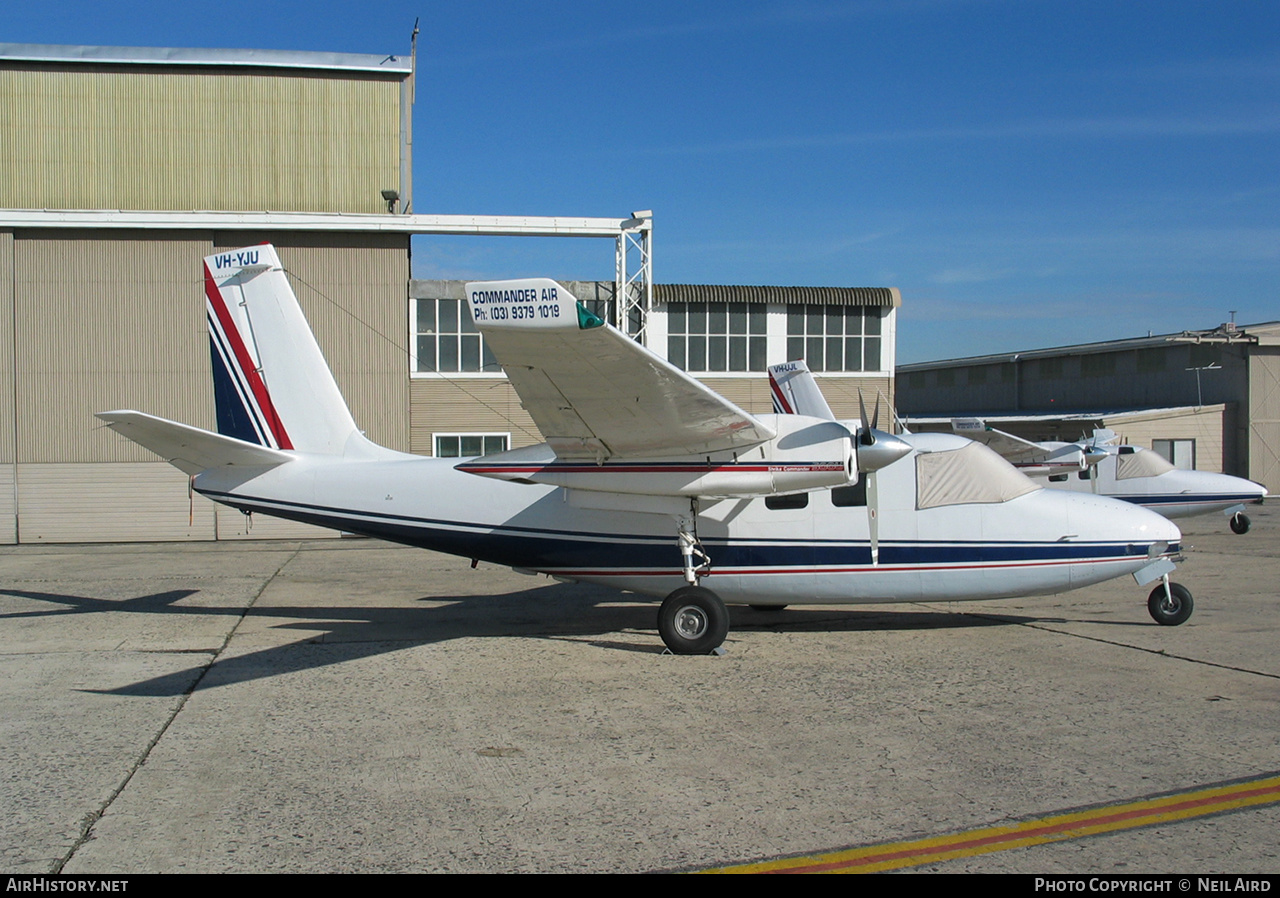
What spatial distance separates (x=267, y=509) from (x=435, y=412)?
15.4 meters

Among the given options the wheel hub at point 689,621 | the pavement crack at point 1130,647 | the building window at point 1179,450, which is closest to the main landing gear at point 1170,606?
the pavement crack at point 1130,647

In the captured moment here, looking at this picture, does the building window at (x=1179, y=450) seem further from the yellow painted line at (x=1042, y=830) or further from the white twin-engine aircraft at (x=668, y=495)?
the yellow painted line at (x=1042, y=830)

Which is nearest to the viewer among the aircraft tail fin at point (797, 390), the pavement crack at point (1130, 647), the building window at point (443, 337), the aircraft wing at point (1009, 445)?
the pavement crack at point (1130, 647)

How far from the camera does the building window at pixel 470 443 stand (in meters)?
26.8

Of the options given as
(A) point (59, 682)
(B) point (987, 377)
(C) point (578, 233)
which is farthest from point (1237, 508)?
(B) point (987, 377)

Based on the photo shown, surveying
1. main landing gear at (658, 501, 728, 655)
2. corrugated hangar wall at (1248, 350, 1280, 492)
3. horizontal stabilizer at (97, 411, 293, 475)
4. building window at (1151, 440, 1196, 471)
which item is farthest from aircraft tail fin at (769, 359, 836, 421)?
corrugated hangar wall at (1248, 350, 1280, 492)

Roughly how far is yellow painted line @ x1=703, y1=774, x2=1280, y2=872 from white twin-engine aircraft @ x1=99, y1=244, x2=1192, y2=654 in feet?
14.7

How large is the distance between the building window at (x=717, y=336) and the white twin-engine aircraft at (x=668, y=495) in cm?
1686

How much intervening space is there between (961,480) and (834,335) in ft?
61.2

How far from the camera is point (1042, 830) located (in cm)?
518

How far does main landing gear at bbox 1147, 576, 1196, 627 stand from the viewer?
35.6ft

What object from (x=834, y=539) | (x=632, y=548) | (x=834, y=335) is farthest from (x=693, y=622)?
(x=834, y=335)

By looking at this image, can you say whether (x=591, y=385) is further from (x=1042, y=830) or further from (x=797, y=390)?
(x=797, y=390)

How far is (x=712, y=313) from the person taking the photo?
28.2 meters
